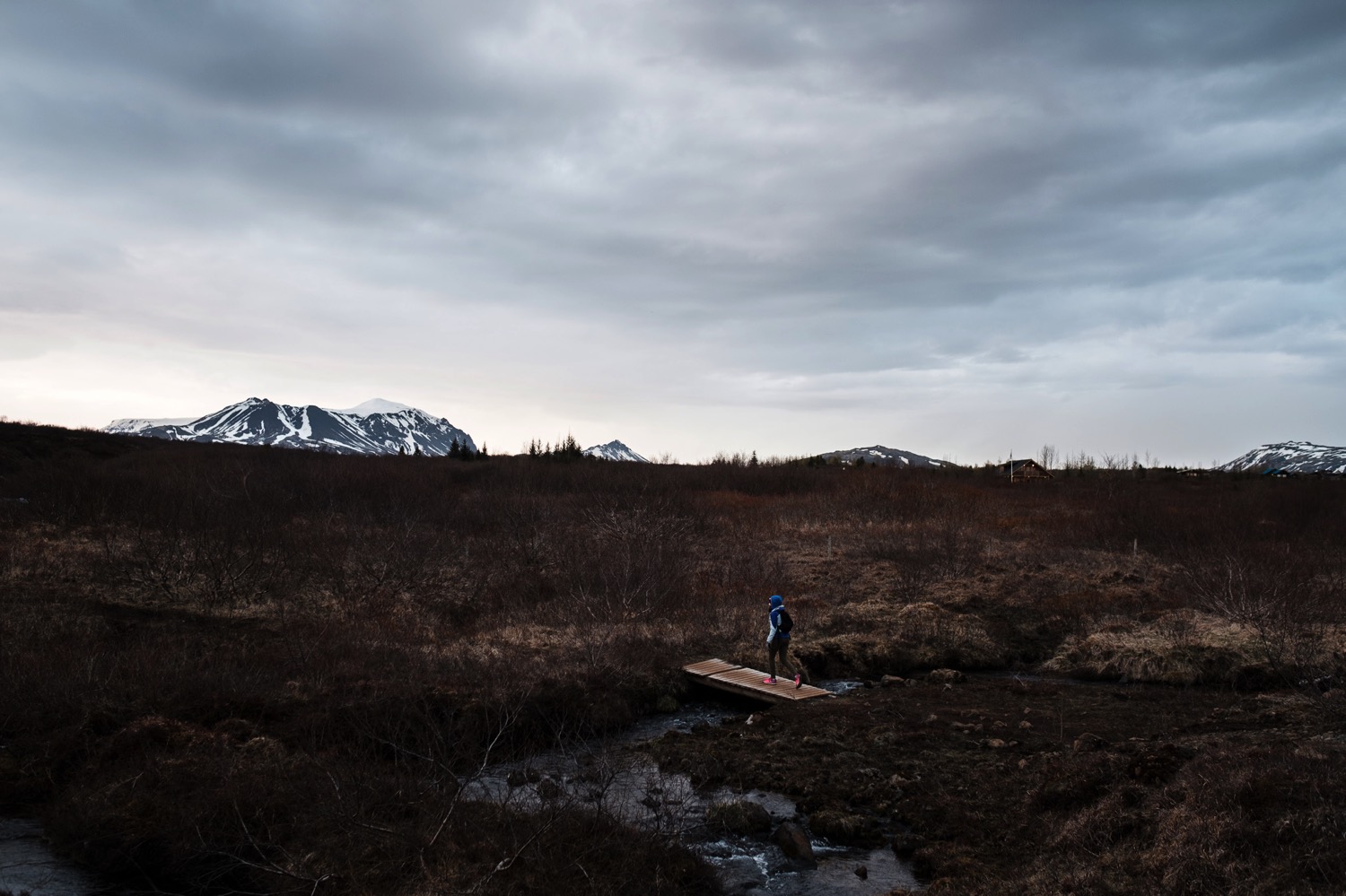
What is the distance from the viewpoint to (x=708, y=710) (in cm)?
1434

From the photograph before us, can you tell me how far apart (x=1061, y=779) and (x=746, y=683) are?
605cm

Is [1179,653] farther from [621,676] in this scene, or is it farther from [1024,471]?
[1024,471]

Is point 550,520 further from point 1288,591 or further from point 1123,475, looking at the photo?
point 1123,475

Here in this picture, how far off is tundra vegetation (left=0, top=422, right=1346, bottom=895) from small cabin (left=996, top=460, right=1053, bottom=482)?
43.7 ft

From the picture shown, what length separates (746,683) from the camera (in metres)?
14.5

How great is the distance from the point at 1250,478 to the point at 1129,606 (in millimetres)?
30736

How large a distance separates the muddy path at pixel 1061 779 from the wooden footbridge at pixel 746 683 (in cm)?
35

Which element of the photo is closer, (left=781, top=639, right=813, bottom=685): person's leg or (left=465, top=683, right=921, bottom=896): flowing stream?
(left=465, top=683, right=921, bottom=896): flowing stream

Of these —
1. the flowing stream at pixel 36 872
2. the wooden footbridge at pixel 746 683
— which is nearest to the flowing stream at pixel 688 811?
the wooden footbridge at pixel 746 683

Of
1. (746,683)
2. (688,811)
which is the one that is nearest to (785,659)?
(746,683)

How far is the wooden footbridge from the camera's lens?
13969 millimetres

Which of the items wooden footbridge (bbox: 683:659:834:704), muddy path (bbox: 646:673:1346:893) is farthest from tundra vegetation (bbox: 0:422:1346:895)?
wooden footbridge (bbox: 683:659:834:704)

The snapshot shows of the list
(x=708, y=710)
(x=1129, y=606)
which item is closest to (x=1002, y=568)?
(x=1129, y=606)

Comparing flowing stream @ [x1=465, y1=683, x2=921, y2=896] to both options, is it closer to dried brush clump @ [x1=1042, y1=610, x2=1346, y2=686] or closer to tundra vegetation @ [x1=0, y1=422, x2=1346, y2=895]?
tundra vegetation @ [x1=0, y1=422, x2=1346, y2=895]
